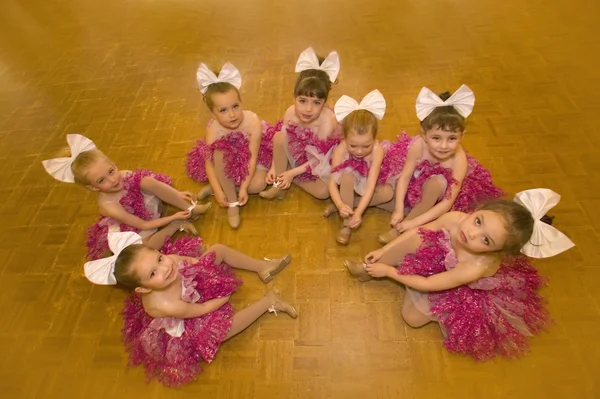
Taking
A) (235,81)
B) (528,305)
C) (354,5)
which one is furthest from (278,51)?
(528,305)

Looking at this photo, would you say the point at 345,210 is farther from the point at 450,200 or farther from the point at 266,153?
the point at 266,153

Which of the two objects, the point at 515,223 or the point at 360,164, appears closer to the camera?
the point at 515,223

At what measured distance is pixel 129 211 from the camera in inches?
105

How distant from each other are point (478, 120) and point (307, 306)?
7.30ft

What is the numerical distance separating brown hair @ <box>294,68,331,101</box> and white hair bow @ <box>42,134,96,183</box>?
135cm

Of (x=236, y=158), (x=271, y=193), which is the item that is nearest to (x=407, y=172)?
(x=271, y=193)

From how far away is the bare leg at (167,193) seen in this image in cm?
270

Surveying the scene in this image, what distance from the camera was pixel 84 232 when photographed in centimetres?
306

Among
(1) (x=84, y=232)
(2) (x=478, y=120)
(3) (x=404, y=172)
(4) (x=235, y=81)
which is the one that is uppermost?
(4) (x=235, y=81)

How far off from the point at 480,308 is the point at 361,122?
1247mm

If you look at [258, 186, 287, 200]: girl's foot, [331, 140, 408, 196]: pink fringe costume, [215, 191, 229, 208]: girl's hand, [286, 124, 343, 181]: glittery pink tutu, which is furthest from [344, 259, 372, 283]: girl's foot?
[215, 191, 229, 208]: girl's hand

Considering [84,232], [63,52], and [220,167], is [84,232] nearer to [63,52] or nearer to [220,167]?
[220,167]

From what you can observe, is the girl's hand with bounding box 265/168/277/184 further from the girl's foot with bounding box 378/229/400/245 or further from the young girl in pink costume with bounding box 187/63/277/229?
the girl's foot with bounding box 378/229/400/245

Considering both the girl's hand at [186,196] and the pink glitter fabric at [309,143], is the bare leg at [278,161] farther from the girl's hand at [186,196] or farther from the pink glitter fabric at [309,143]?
the girl's hand at [186,196]
